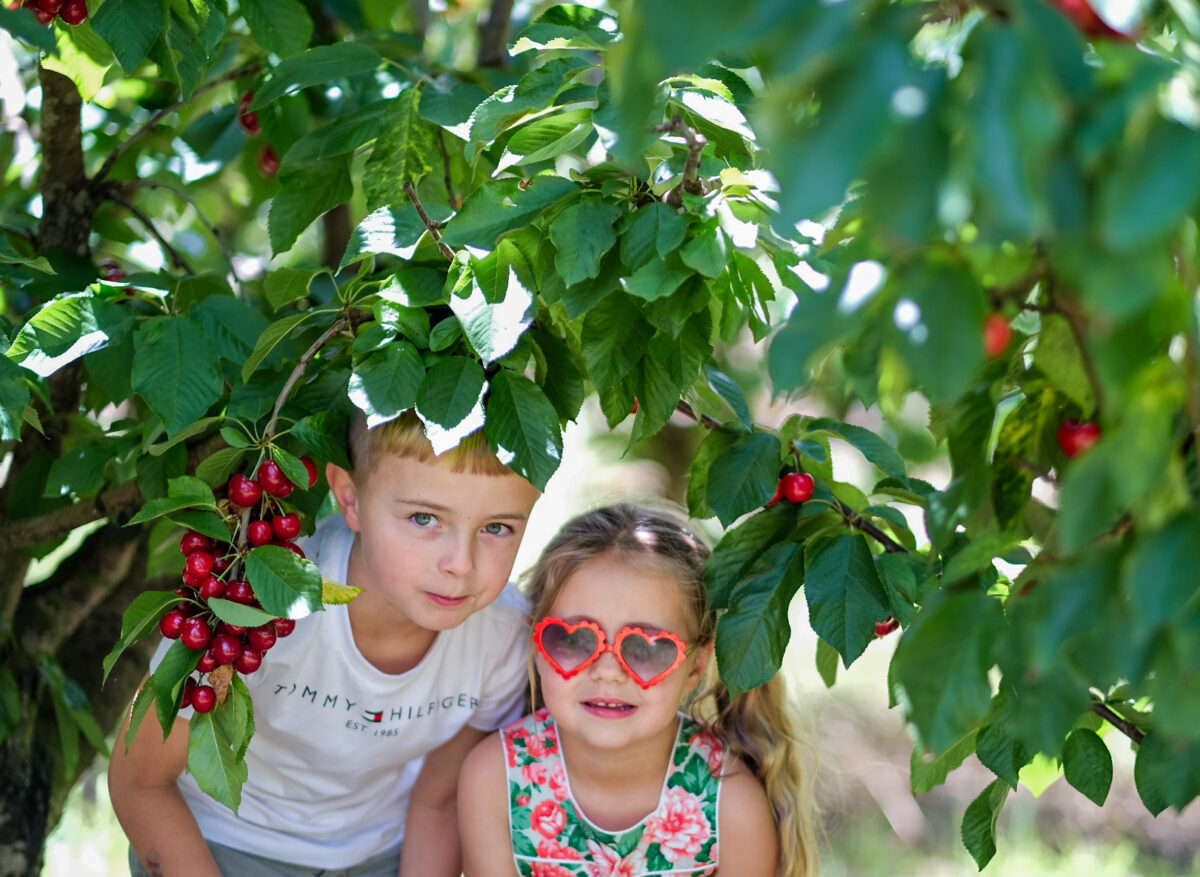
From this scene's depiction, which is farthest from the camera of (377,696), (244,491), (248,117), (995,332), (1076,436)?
(248,117)

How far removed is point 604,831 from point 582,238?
1.25 metres

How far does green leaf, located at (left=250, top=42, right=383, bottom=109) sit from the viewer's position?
1924 mm

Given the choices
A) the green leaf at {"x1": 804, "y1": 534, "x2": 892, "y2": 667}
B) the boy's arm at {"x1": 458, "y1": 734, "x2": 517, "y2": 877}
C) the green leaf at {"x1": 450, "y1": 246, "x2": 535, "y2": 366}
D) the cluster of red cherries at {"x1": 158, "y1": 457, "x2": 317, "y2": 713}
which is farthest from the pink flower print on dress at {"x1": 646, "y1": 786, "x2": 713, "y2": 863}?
the green leaf at {"x1": 450, "y1": 246, "x2": 535, "y2": 366}

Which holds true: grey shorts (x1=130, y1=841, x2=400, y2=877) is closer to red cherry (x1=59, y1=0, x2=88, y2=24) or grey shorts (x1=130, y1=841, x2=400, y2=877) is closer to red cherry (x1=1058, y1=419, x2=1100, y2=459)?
red cherry (x1=59, y1=0, x2=88, y2=24)

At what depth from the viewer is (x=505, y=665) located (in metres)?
2.35

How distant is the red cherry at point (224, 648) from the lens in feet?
5.10

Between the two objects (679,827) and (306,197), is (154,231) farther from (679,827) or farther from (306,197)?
(679,827)

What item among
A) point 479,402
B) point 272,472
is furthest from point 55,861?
point 479,402

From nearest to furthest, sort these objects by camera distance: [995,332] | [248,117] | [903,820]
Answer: [995,332] < [248,117] < [903,820]

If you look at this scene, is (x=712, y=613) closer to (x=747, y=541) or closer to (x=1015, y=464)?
(x=747, y=541)

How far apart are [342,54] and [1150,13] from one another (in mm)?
1207

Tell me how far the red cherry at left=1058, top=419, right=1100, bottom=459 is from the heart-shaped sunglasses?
107cm

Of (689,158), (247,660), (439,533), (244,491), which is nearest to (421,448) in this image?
(439,533)

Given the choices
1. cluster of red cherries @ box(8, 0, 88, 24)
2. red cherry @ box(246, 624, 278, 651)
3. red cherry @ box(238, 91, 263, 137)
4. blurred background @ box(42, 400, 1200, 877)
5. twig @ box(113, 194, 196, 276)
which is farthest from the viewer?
blurred background @ box(42, 400, 1200, 877)
